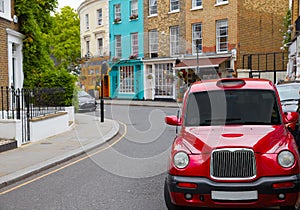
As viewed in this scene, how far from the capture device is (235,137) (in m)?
5.02

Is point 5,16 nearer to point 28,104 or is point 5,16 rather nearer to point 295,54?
point 28,104

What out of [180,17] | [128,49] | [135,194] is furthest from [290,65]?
[135,194]

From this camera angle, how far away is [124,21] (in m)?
38.2

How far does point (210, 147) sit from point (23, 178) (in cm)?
443

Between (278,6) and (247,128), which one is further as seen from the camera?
(278,6)

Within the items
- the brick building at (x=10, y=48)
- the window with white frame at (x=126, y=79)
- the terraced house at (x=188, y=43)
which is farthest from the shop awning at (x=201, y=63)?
the brick building at (x=10, y=48)

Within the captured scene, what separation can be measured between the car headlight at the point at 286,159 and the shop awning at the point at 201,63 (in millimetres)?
24162

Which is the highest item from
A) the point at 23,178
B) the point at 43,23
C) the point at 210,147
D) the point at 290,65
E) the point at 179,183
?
the point at 43,23

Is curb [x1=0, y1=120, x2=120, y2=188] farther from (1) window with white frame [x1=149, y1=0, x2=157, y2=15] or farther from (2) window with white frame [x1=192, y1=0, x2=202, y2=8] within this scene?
(1) window with white frame [x1=149, y1=0, x2=157, y2=15]

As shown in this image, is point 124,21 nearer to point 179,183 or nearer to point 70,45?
point 70,45

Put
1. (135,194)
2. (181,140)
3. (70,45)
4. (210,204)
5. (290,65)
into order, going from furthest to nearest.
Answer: (70,45) < (290,65) < (135,194) < (181,140) < (210,204)

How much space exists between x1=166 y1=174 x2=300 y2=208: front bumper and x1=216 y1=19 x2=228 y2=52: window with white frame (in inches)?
1002

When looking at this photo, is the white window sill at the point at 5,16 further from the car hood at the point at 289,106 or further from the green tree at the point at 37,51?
the car hood at the point at 289,106

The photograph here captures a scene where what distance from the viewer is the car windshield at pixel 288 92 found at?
11.2 metres
